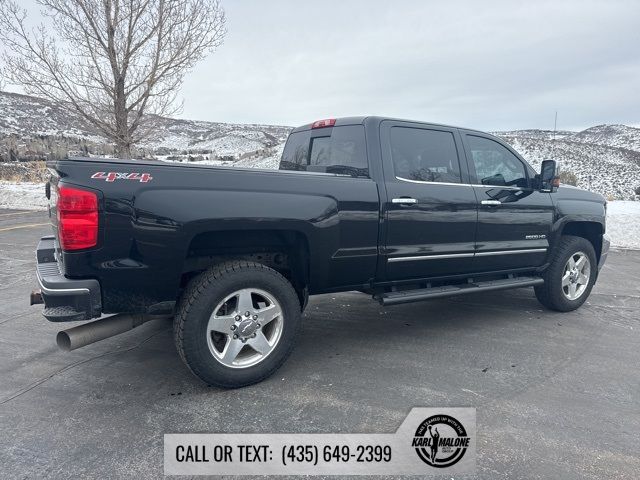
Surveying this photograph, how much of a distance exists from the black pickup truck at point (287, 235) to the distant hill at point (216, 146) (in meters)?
9.56

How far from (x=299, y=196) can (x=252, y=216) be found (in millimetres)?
391

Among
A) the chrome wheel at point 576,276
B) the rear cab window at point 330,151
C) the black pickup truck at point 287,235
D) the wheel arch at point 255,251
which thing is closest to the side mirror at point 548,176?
the black pickup truck at point 287,235

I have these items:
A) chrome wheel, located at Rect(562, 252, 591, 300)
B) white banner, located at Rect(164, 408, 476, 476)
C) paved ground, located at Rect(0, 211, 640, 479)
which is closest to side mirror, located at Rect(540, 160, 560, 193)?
chrome wheel, located at Rect(562, 252, 591, 300)

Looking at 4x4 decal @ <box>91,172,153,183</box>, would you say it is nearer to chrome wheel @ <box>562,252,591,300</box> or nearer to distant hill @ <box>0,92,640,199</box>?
chrome wheel @ <box>562,252,591,300</box>

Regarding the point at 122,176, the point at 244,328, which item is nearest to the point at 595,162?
the point at 244,328

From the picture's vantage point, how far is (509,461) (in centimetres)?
243

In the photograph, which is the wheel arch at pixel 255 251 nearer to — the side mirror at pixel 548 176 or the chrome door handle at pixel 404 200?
the chrome door handle at pixel 404 200

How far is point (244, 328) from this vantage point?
123 inches

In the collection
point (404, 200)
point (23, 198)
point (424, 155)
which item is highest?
point (424, 155)

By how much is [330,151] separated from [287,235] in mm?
1133

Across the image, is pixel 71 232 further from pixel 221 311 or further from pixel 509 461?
pixel 509 461

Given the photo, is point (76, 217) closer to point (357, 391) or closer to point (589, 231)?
point (357, 391)

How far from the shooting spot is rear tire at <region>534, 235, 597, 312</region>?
493 centimetres

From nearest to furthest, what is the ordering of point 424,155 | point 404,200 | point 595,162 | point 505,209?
1. point 404,200
2. point 424,155
3. point 505,209
4. point 595,162
